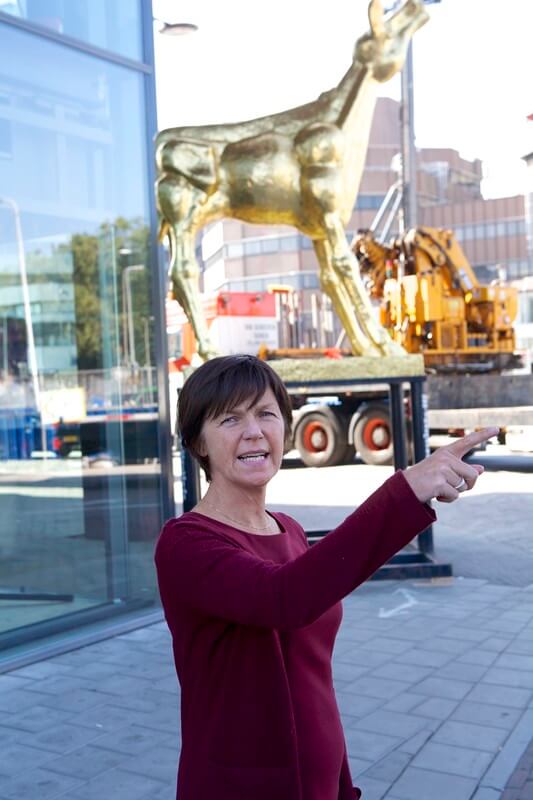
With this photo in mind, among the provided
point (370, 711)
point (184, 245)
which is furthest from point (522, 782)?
point (184, 245)

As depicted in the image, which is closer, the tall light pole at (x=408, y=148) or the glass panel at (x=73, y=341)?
the glass panel at (x=73, y=341)

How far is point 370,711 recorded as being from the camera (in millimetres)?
4352

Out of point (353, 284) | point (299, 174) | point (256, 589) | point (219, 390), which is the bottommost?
point (256, 589)

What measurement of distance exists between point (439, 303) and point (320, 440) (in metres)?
3.31

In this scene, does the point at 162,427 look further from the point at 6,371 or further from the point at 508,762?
the point at 508,762

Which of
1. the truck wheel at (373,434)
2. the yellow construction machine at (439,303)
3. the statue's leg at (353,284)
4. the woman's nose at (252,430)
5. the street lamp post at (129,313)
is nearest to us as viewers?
the woman's nose at (252,430)

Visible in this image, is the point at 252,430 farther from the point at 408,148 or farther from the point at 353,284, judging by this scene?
the point at 408,148

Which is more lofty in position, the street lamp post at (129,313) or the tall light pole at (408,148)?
the tall light pole at (408,148)

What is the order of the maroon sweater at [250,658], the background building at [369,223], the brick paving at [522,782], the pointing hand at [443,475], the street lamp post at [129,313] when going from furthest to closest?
the background building at [369,223]
the street lamp post at [129,313]
the brick paving at [522,782]
the maroon sweater at [250,658]
the pointing hand at [443,475]

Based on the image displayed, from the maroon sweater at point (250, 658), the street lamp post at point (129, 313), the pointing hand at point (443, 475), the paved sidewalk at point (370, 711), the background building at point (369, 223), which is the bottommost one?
the paved sidewalk at point (370, 711)

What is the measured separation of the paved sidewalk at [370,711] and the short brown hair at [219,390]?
2.19m

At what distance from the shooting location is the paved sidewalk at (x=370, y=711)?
11.9ft

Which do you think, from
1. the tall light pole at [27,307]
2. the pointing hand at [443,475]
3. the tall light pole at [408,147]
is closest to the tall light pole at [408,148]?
the tall light pole at [408,147]

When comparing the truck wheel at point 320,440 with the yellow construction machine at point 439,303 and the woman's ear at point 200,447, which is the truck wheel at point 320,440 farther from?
the woman's ear at point 200,447
